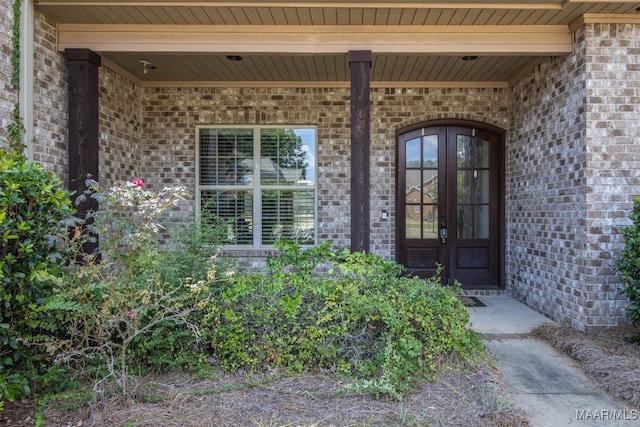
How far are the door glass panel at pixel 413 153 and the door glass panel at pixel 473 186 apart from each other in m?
0.65

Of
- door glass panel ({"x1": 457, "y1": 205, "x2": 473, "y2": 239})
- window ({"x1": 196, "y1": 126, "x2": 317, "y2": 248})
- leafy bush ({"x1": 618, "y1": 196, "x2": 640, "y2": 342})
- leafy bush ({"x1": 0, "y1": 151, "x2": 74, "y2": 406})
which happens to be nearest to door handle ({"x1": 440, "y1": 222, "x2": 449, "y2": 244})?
door glass panel ({"x1": 457, "y1": 205, "x2": 473, "y2": 239})

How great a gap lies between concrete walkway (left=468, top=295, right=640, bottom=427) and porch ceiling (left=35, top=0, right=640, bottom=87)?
305 centimetres

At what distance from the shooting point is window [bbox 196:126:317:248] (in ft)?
20.7

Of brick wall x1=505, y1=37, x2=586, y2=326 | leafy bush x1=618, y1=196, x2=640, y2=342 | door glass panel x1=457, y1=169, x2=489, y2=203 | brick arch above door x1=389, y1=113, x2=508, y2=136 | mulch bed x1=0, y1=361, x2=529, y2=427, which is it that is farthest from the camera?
door glass panel x1=457, y1=169, x2=489, y2=203

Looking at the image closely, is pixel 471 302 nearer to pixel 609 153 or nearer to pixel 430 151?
pixel 430 151

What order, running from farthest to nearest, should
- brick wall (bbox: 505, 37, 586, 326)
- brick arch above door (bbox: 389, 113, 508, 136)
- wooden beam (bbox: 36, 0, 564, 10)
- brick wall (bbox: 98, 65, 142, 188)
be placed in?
brick arch above door (bbox: 389, 113, 508, 136) → brick wall (bbox: 98, 65, 142, 188) → brick wall (bbox: 505, 37, 586, 326) → wooden beam (bbox: 36, 0, 564, 10)

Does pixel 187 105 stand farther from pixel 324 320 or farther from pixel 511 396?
pixel 511 396

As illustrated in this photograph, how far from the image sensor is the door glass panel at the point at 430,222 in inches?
245

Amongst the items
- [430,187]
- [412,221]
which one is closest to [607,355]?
[412,221]

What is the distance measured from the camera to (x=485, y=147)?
20.6ft

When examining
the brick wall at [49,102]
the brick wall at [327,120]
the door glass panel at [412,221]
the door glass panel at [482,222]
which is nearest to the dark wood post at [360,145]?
the brick wall at [327,120]

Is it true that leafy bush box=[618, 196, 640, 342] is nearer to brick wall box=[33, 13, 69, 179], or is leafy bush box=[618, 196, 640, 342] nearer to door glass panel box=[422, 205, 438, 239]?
door glass panel box=[422, 205, 438, 239]

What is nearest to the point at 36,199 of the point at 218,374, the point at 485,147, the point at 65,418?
the point at 65,418

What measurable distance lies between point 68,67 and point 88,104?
1.61 feet
